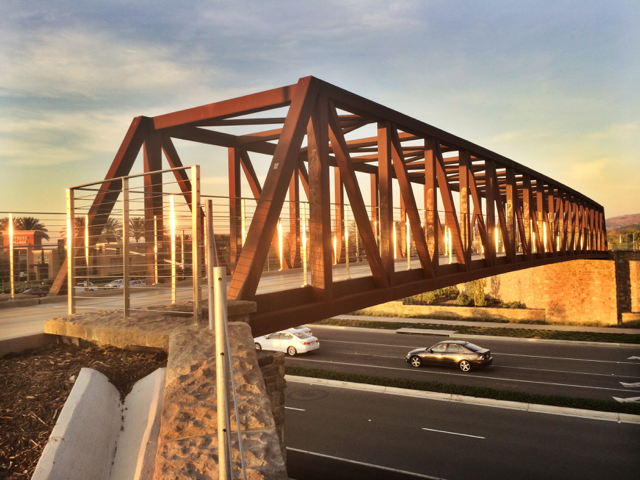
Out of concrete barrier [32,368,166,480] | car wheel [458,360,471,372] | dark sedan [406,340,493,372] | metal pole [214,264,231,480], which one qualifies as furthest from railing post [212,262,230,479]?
car wheel [458,360,471,372]

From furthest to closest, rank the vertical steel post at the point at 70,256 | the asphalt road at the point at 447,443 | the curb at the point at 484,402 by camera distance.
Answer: the curb at the point at 484,402, the asphalt road at the point at 447,443, the vertical steel post at the point at 70,256

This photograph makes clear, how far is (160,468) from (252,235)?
3480 millimetres

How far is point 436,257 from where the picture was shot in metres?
10.7

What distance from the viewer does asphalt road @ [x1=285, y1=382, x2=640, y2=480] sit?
1115 cm

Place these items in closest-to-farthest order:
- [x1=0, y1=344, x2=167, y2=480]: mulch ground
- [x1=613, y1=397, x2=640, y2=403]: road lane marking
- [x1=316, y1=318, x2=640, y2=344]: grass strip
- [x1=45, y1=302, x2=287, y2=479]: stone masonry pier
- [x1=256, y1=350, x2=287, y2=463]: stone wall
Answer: [x1=45, y1=302, x2=287, y2=479]: stone masonry pier
[x1=0, y1=344, x2=167, y2=480]: mulch ground
[x1=256, y1=350, x2=287, y2=463]: stone wall
[x1=613, y1=397, x2=640, y2=403]: road lane marking
[x1=316, y1=318, x2=640, y2=344]: grass strip

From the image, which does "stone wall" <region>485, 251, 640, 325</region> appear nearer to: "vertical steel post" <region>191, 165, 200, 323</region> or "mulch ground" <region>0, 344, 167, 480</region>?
"vertical steel post" <region>191, 165, 200, 323</region>

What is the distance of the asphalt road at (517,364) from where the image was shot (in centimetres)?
1789

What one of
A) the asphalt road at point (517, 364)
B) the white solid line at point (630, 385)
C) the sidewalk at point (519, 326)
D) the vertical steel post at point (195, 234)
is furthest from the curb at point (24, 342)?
the sidewalk at point (519, 326)

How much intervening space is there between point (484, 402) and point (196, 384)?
15.0 metres

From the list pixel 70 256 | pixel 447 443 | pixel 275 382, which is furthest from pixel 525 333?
pixel 70 256

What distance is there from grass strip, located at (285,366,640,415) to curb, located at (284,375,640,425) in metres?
0.21

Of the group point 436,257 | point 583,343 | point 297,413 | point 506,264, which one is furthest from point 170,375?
point 583,343

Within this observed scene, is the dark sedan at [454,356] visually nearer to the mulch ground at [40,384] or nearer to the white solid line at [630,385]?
the white solid line at [630,385]

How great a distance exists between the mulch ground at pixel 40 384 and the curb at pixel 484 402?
1441 cm
